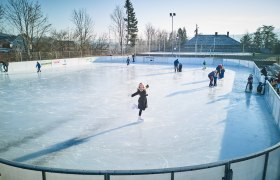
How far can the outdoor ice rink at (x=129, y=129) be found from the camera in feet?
19.2

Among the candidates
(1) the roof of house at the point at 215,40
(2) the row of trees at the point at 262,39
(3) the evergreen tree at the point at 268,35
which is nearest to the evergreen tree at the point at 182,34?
(1) the roof of house at the point at 215,40

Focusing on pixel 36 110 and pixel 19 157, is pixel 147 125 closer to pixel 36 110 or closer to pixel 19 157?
pixel 19 157

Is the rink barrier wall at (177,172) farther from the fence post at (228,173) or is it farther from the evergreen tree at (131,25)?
the evergreen tree at (131,25)

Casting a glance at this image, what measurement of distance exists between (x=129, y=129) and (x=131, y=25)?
56.3 metres

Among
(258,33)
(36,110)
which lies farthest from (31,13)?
(258,33)

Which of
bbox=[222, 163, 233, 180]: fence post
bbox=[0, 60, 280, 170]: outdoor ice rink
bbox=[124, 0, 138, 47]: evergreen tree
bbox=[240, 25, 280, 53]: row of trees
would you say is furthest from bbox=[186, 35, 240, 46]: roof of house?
bbox=[222, 163, 233, 180]: fence post

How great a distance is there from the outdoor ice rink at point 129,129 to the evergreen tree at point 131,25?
4901 centimetres

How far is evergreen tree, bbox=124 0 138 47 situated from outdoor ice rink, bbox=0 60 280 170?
49.0 meters

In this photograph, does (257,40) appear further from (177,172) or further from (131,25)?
(177,172)

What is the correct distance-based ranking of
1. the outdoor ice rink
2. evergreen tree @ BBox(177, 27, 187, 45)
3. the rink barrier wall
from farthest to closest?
evergreen tree @ BBox(177, 27, 187, 45) → the outdoor ice rink → the rink barrier wall

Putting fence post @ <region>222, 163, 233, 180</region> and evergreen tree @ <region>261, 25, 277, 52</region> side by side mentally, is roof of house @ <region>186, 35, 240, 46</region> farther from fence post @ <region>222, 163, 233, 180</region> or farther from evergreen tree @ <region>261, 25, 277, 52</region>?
fence post @ <region>222, 163, 233, 180</region>

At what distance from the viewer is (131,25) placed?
61000mm

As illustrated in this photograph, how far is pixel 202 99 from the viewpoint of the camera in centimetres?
1209

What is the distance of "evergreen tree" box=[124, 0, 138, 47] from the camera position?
60.7 meters
